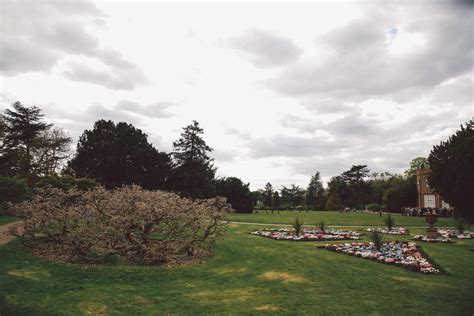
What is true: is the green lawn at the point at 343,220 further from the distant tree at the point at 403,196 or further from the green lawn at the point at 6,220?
the green lawn at the point at 6,220

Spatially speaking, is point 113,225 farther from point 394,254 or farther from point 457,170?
point 457,170

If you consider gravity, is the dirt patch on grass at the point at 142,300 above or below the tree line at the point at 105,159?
below

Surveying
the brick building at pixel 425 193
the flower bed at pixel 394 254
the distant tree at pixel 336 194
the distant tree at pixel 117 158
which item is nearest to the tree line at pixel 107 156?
the distant tree at pixel 117 158

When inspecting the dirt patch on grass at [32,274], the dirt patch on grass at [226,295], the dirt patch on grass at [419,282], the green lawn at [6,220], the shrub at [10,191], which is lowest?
the dirt patch on grass at [226,295]

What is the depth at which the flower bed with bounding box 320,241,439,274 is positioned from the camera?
12.1 m

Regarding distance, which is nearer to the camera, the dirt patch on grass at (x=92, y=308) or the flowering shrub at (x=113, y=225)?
the dirt patch on grass at (x=92, y=308)

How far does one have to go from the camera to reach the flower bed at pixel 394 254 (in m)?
12.1

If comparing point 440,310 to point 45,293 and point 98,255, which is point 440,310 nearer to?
point 45,293

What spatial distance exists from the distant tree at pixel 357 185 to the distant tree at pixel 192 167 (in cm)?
5344

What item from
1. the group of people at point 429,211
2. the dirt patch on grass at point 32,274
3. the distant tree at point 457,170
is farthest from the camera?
the group of people at point 429,211

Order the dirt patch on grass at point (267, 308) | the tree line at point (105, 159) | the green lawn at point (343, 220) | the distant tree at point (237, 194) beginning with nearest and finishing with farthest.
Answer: the dirt patch on grass at point (267, 308)
the green lawn at point (343, 220)
the tree line at point (105, 159)
the distant tree at point (237, 194)

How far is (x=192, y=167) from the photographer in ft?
159

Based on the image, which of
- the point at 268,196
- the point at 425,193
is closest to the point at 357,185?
the point at 268,196

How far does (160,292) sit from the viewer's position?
8.78 metres
